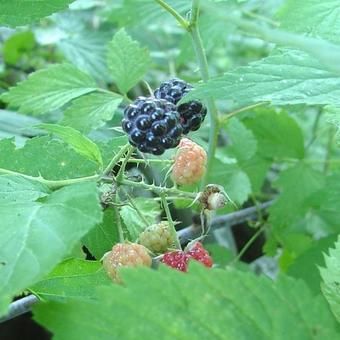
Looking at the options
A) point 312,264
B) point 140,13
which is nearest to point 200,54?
point 312,264

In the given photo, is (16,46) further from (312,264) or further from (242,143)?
(312,264)

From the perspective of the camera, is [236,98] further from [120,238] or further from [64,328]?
[64,328]

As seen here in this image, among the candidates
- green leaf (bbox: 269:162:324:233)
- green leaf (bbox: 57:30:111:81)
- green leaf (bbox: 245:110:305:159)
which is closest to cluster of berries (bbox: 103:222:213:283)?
green leaf (bbox: 269:162:324:233)

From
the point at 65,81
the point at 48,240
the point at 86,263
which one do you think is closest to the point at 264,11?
the point at 65,81

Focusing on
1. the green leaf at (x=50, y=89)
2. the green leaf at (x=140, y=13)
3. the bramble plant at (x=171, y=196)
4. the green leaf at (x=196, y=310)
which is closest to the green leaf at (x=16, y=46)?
the green leaf at (x=140, y=13)

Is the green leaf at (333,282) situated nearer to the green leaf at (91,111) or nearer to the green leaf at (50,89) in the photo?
the green leaf at (91,111)
